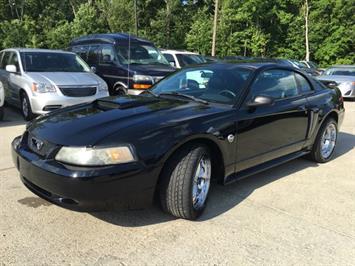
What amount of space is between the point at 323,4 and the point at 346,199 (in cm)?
3802

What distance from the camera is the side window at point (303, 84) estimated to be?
5219 millimetres

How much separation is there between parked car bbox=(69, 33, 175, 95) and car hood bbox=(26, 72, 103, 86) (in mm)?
1011

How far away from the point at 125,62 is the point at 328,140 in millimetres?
5553

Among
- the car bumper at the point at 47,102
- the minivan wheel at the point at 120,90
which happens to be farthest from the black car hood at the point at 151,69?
the car bumper at the point at 47,102

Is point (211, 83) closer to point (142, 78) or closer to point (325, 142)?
point (325, 142)

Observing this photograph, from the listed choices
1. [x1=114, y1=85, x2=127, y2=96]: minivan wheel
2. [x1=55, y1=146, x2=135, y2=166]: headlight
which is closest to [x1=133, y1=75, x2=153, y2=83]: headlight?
[x1=114, y1=85, x2=127, y2=96]: minivan wheel

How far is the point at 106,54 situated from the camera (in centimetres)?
1027

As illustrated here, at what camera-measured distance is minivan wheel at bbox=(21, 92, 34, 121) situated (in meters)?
7.95

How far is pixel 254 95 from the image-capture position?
14.1 feet

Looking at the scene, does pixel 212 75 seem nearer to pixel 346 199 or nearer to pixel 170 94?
pixel 170 94

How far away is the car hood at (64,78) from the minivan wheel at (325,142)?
4738 mm

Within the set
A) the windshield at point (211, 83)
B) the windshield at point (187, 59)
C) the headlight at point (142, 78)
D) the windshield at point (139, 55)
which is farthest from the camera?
the windshield at point (187, 59)

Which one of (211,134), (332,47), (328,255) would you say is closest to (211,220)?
(211,134)

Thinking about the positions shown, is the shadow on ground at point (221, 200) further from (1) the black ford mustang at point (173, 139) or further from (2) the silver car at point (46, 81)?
(2) the silver car at point (46, 81)
